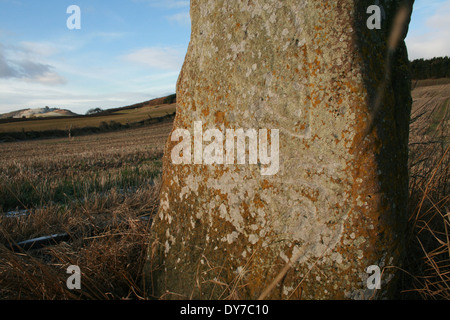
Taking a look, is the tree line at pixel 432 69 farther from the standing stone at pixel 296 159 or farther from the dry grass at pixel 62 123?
the standing stone at pixel 296 159

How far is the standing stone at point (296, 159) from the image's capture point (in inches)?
48.3

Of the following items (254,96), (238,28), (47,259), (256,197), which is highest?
(238,28)

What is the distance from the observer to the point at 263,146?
1455mm

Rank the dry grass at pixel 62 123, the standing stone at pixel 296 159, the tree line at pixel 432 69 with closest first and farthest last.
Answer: the standing stone at pixel 296 159
the dry grass at pixel 62 123
the tree line at pixel 432 69

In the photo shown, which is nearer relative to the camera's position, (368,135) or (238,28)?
(368,135)

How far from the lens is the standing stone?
123 centimetres

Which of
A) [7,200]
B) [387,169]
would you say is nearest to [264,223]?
[387,169]

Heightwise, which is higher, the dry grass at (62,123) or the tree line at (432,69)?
the tree line at (432,69)

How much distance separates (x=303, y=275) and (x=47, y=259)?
73.5 inches

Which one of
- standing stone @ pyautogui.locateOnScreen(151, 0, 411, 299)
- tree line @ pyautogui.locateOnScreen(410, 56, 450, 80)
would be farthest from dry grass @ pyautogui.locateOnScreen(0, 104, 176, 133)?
tree line @ pyautogui.locateOnScreen(410, 56, 450, 80)

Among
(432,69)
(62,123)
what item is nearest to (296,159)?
(62,123)

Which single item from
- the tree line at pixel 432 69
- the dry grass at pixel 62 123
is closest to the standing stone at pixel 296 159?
the dry grass at pixel 62 123

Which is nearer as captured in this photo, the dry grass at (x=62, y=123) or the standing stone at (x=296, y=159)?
the standing stone at (x=296, y=159)
